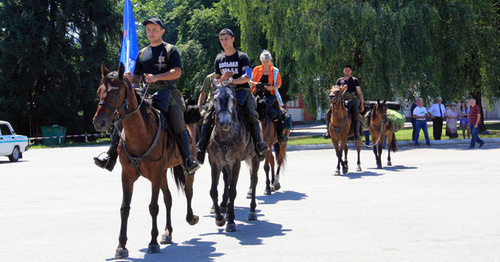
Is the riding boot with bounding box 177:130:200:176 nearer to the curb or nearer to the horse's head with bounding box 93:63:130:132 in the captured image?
the horse's head with bounding box 93:63:130:132

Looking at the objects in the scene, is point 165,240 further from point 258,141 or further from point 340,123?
point 340,123

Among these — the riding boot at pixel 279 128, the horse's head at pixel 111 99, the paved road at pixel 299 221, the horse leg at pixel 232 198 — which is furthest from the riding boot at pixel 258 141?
the riding boot at pixel 279 128

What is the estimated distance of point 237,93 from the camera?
10.0 metres

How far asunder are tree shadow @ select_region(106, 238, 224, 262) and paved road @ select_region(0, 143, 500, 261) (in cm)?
1

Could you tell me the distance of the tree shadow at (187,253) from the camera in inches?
278

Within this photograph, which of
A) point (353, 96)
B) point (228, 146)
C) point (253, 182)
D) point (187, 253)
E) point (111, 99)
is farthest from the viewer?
point (353, 96)

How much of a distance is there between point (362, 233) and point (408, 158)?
14032 millimetres

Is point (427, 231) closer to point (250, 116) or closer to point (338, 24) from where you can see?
point (250, 116)

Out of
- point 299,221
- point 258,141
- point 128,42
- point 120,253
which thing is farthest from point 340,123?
point 128,42

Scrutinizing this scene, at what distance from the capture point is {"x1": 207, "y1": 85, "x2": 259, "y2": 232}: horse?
8891 millimetres

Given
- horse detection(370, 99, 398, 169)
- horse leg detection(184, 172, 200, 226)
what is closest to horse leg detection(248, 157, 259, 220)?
horse leg detection(184, 172, 200, 226)

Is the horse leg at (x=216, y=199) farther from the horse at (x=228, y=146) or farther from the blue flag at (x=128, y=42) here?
the blue flag at (x=128, y=42)

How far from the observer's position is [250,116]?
32.6ft

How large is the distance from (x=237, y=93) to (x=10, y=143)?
756 inches
